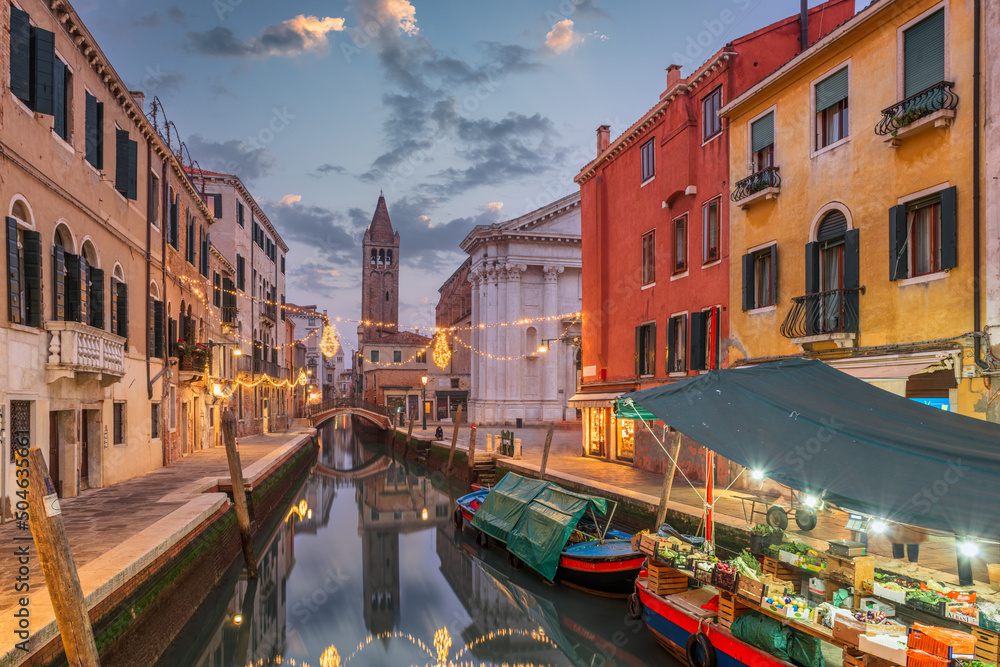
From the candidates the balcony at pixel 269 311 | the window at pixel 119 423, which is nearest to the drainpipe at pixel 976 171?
the window at pixel 119 423

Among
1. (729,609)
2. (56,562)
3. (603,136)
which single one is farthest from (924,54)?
(603,136)

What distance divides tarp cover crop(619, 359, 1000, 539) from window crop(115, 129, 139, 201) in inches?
481

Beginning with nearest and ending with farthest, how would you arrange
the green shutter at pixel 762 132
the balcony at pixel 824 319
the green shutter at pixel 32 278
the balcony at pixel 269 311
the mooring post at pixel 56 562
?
the mooring post at pixel 56 562 < the green shutter at pixel 32 278 < the balcony at pixel 824 319 < the green shutter at pixel 762 132 < the balcony at pixel 269 311

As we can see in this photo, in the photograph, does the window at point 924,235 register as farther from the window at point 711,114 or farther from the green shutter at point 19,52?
the green shutter at point 19,52

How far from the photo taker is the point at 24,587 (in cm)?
664

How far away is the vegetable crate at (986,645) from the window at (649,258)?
14.1 metres

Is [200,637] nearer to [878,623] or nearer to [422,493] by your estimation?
[878,623]

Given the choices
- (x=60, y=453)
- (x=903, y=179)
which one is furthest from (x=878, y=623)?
(x=60, y=453)

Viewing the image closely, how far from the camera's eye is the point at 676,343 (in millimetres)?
17750

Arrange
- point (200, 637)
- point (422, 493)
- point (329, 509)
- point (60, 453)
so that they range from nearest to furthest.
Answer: point (200, 637), point (60, 453), point (329, 509), point (422, 493)

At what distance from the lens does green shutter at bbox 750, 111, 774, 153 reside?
1396 centimetres

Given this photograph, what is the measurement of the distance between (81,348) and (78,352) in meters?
0.14

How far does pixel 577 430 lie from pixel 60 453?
2727cm

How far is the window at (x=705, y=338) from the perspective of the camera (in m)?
15.7
